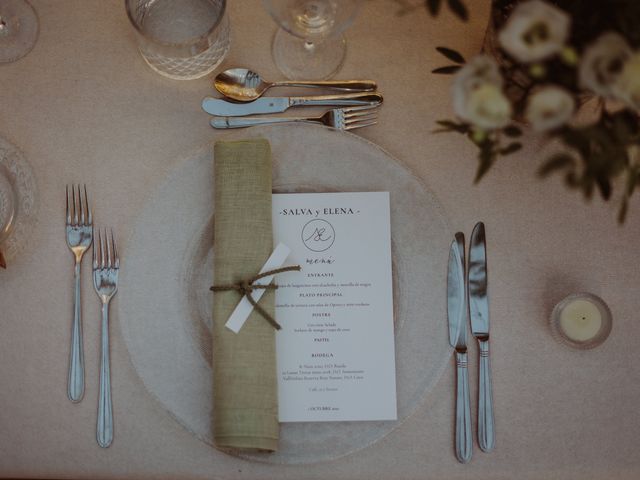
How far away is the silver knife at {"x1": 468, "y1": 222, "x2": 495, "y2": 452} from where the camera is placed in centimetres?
86

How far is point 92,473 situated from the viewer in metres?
0.86

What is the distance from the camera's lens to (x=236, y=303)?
0.83 meters

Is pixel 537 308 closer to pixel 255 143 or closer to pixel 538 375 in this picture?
pixel 538 375

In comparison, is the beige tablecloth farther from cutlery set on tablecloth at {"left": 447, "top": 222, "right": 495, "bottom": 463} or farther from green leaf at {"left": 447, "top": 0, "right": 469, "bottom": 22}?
green leaf at {"left": 447, "top": 0, "right": 469, "bottom": 22}

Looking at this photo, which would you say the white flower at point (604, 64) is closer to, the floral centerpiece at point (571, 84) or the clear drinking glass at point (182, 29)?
the floral centerpiece at point (571, 84)

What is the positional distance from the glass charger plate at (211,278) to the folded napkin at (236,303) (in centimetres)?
4

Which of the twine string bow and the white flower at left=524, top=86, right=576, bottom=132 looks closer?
the white flower at left=524, top=86, right=576, bottom=132

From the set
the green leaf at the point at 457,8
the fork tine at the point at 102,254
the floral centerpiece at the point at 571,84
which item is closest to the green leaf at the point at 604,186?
the floral centerpiece at the point at 571,84

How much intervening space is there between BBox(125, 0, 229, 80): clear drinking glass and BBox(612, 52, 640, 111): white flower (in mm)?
582

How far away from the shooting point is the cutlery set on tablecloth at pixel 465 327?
33.6 inches

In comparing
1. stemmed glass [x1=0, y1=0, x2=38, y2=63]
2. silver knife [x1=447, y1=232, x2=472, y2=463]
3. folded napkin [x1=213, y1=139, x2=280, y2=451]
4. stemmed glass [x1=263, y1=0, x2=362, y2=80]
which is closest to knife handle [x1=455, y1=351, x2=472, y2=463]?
silver knife [x1=447, y1=232, x2=472, y2=463]

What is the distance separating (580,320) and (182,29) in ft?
2.47

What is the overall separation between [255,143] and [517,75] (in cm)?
37

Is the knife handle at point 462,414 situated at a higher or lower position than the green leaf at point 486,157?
lower
